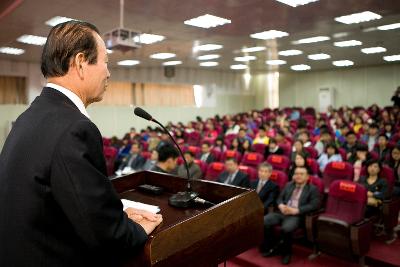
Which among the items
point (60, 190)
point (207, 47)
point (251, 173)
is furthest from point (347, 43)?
point (60, 190)

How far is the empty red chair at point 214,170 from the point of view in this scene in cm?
593

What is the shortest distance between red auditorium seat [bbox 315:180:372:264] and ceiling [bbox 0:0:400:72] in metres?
3.42

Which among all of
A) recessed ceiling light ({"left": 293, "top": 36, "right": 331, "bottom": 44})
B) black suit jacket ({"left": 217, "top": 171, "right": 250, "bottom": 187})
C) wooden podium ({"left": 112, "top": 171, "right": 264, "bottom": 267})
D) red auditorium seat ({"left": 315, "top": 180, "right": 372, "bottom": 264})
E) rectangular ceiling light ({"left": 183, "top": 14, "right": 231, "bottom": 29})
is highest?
recessed ceiling light ({"left": 293, "top": 36, "right": 331, "bottom": 44})

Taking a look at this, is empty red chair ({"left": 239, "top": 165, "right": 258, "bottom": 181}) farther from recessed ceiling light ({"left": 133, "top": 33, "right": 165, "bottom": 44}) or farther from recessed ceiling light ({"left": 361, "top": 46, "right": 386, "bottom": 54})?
recessed ceiling light ({"left": 361, "top": 46, "right": 386, "bottom": 54})

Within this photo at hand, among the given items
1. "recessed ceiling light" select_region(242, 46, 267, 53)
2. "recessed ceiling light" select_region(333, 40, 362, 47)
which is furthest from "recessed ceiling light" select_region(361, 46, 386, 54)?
"recessed ceiling light" select_region(242, 46, 267, 53)

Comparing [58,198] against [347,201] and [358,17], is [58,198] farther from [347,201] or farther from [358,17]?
[358,17]

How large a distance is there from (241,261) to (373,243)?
1.68m

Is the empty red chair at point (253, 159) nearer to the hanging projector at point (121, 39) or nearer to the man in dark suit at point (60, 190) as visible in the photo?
the hanging projector at point (121, 39)

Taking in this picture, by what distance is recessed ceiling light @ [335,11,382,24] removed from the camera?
6546 millimetres

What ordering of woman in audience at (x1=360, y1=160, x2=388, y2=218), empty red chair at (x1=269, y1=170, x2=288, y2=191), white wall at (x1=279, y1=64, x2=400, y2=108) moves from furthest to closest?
white wall at (x1=279, y1=64, x2=400, y2=108) < empty red chair at (x1=269, y1=170, x2=288, y2=191) < woman in audience at (x1=360, y1=160, x2=388, y2=218)

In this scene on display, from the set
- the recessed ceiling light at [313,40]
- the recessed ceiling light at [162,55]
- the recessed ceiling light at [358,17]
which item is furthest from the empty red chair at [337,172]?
the recessed ceiling light at [162,55]

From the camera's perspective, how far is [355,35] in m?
8.51

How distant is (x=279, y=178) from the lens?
4.96 meters

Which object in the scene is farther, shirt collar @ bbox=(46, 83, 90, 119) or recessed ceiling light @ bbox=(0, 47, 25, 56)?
recessed ceiling light @ bbox=(0, 47, 25, 56)
